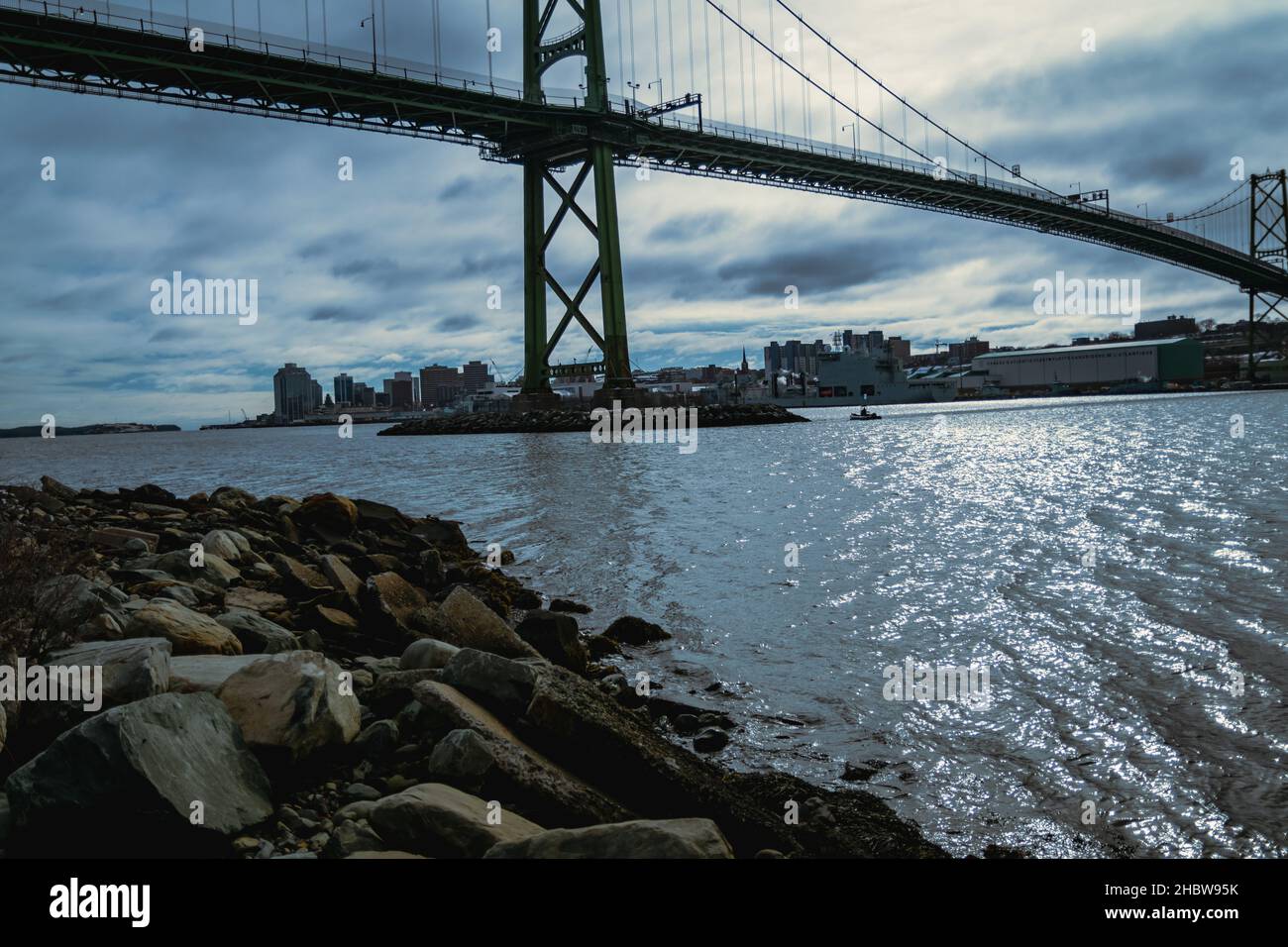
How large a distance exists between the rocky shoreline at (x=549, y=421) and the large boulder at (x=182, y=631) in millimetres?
53671

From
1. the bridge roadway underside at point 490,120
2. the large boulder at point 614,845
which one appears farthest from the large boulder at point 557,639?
the bridge roadway underside at point 490,120

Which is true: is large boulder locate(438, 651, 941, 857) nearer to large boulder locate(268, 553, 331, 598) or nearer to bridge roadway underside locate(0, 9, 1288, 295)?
large boulder locate(268, 553, 331, 598)

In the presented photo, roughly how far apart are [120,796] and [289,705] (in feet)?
2.93

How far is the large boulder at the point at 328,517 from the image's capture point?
1276cm

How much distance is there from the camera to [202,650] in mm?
5285

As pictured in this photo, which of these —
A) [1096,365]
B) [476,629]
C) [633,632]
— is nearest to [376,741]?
[476,629]

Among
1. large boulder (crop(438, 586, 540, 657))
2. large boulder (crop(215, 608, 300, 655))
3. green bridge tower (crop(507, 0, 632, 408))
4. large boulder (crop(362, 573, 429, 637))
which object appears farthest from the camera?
green bridge tower (crop(507, 0, 632, 408))

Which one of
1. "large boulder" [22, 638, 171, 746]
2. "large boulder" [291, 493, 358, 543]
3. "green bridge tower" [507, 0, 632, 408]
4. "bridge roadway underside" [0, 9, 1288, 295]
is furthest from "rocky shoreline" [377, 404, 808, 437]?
"large boulder" [22, 638, 171, 746]

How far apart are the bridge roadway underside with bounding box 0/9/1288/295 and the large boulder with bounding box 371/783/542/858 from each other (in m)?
43.7

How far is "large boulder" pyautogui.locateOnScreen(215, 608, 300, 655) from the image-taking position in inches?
227

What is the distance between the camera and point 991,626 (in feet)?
27.4

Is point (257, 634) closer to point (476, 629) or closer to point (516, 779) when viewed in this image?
point (476, 629)
